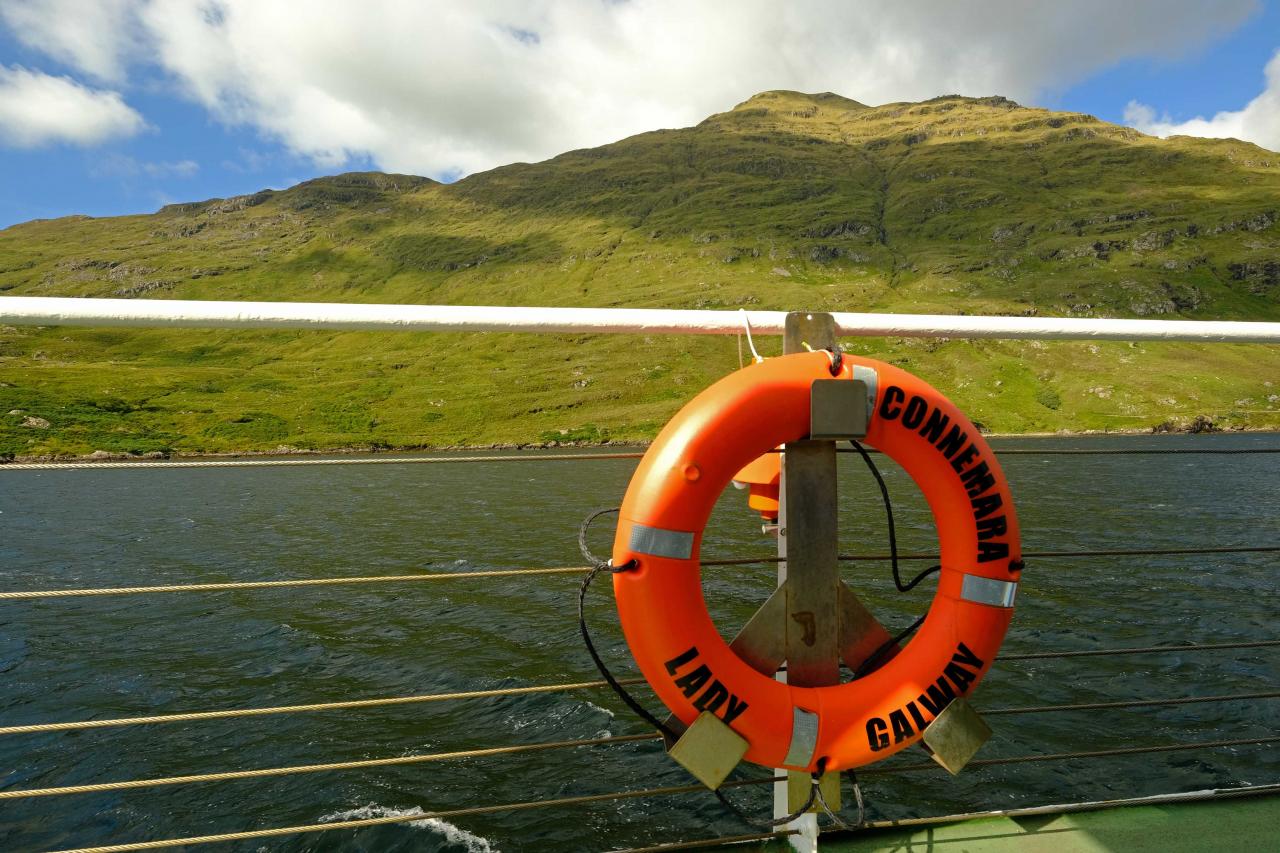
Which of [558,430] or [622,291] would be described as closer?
[558,430]

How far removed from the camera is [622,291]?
11712cm

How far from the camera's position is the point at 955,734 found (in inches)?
64.5

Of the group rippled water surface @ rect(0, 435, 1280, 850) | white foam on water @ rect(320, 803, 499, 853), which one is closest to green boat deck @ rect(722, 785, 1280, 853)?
rippled water surface @ rect(0, 435, 1280, 850)

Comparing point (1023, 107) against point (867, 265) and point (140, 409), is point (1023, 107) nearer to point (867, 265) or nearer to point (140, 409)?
point (867, 265)

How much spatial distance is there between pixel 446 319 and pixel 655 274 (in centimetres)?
12614

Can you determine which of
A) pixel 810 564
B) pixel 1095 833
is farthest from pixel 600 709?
pixel 810 564

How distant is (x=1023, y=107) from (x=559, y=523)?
227m

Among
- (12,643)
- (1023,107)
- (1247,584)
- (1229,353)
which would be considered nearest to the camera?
(12,643)

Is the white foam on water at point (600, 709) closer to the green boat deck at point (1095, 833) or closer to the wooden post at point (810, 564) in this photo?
the green boat deck at point (1095, 833)

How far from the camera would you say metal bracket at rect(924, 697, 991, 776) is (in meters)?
1.61

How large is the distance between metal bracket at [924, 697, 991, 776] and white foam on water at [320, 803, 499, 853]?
325cm

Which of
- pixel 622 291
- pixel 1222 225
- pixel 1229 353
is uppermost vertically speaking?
pixel 1222 225

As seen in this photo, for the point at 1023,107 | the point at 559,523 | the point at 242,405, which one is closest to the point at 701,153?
Result: the point at 1023,107

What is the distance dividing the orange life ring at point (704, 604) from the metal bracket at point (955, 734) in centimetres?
2
